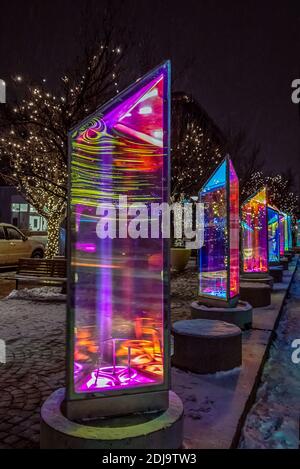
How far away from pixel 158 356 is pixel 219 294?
139 inches

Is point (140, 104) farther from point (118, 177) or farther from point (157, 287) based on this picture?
point (157, 287)

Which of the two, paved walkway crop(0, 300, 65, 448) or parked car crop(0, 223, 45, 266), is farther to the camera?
parked car crop(0, 223, 45, 266)

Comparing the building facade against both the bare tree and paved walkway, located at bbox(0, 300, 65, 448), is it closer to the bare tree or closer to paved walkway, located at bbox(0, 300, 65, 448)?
the bare tree

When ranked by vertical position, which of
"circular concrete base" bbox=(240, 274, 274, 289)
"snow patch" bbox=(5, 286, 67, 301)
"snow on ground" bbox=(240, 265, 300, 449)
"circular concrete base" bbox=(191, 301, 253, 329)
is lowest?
"snow on ground" bbox=(240, 265, 300, 449)

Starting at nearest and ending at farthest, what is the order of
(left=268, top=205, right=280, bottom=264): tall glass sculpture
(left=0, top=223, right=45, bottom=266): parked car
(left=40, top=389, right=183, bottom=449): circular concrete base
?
(left=40, top=389, right=183, bottom=449): circular concrete base < (left=268, top=205, right=280, bottom=264): tall glass sculpture < (left=0, top=223, right=45, bottom=266): parked car

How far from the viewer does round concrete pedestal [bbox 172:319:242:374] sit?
15.2 ft

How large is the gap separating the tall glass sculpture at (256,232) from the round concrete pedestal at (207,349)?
244 inches

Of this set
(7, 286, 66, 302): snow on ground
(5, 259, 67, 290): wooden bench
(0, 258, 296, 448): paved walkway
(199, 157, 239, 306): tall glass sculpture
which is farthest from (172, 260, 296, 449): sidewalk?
(5, 259, 67, 290): wooden bench

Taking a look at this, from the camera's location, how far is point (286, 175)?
5241cm

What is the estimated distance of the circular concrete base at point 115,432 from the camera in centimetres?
254

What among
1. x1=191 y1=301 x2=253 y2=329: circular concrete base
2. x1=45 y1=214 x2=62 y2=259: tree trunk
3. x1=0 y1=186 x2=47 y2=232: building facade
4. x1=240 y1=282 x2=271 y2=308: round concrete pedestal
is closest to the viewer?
x1=191 y1=301 x2=253 y2=329: circular concrete base

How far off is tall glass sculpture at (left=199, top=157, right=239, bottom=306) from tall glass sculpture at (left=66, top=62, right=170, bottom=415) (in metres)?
3.28

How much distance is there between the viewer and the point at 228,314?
20.5 ft
